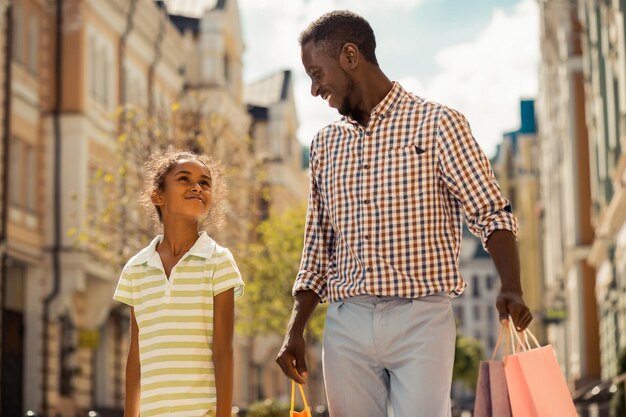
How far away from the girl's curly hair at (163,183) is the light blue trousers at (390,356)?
1.01 meters

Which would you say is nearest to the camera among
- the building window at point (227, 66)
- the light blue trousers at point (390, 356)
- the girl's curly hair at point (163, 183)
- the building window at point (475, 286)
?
the light blue trousers at point (390, 356)

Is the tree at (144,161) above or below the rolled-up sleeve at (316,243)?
A: above

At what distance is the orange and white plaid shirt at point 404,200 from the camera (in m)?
4.89

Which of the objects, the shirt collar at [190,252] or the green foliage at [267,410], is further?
the green foliage at [267,410]

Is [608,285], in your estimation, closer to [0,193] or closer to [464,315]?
[0,193]

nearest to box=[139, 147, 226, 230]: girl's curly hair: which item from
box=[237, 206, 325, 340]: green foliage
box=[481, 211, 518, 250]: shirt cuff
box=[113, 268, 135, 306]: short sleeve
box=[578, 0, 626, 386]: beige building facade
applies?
box=[113, 268, 135, 306]: short sleeve

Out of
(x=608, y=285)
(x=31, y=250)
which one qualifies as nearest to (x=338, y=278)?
(x=31, y=250)

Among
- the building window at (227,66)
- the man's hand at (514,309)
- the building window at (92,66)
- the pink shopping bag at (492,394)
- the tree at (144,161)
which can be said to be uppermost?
the building window at (227,66)

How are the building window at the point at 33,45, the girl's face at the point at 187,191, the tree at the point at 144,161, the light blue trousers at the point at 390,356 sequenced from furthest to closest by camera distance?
the building window at the point at 33,45, the tree at the point at 144,161, the girl's face at the point at 187,191, the light blue trousers at the point at 390,356

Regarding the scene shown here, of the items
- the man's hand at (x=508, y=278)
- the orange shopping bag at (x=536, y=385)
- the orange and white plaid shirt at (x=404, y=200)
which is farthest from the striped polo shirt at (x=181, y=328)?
the orange shopping bag at (x=536, y=385)

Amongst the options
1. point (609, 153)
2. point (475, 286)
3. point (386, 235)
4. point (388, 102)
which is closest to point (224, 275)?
point (386, 235)

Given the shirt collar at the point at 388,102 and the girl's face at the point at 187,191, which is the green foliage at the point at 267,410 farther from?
the shirt collar at the point at 388,102

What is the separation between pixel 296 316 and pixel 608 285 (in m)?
26.7

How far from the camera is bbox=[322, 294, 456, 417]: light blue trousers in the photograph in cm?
472
